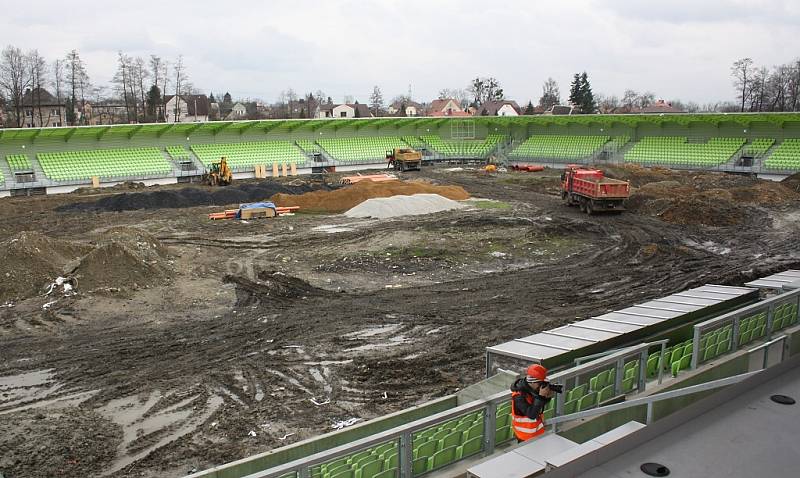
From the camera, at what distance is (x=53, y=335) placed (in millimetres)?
14336

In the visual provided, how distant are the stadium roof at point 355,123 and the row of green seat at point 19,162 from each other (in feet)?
3.84

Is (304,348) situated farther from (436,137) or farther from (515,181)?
(436,137)

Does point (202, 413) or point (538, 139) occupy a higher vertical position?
point (538, 139)

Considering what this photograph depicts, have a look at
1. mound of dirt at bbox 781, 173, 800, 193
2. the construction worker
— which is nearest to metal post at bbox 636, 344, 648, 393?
the construction worker

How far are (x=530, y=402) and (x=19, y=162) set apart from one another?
42.1 metres

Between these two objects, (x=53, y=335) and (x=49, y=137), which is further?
(x=49, y=137)

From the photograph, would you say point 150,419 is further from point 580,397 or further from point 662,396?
point 662,396

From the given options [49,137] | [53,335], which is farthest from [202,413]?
[49,137]

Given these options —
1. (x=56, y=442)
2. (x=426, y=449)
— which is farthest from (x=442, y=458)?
(x=56, y=442)

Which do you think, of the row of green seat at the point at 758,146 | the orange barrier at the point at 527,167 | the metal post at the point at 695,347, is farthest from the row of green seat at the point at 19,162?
the row of green seat at the point at 758,146

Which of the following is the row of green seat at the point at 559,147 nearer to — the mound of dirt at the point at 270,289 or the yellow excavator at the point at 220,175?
the yellow excavator at the point at 220,175

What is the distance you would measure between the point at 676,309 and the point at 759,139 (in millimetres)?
38463

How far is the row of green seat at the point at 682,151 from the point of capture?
142 feet

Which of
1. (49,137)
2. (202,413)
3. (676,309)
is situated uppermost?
(49,137)
